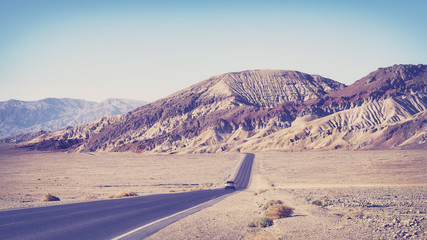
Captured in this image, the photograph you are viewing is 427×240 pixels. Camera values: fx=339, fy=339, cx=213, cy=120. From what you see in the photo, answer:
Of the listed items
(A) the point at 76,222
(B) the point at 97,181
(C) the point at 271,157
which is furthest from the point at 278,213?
(C) the point at 271,157

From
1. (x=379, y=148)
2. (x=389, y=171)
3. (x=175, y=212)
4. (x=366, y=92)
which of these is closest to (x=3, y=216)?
(x=175, y=212)

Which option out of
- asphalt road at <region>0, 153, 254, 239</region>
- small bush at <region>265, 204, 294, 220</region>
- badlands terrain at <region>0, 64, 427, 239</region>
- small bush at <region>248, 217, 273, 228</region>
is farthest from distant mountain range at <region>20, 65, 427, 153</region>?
asphalt road at <region>0, 153, 254, 239</region>

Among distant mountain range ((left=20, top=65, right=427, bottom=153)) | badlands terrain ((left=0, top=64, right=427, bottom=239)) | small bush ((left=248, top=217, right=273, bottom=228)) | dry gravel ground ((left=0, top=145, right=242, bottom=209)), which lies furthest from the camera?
distant mountain range ((left=20, top=65, right=427, bottom=153))

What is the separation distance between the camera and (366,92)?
139125 mm

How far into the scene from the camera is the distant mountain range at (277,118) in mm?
102875

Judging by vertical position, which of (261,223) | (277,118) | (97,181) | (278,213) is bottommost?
(97,181)

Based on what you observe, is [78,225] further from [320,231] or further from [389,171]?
[389,171]

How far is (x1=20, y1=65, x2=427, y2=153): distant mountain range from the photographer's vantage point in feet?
338

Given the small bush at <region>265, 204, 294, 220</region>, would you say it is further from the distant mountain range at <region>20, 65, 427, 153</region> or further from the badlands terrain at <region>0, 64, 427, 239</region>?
the distant mountain range at <region>20, 65, 427, 153</region>

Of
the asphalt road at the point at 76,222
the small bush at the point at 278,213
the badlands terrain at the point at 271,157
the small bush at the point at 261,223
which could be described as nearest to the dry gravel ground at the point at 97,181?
the badlands terrain at the point at 271,157

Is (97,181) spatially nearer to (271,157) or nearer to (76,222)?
(76,222)

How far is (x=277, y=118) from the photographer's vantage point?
139m

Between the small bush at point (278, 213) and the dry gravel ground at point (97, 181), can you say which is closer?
the small bush at point (278, 213)

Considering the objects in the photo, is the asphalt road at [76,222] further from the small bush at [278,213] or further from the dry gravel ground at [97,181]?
the small bush at [278,213]
